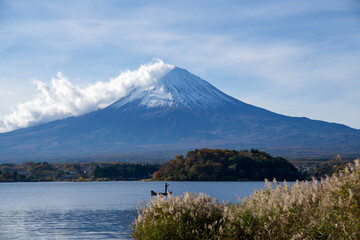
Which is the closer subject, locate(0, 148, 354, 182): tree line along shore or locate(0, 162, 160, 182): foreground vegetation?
locate(0, 148, 354, 182): tree line along shore

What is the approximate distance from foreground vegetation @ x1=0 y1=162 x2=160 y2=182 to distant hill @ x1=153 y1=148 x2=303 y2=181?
511 inches

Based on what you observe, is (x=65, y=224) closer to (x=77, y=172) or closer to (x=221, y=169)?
(x=221, y=169)

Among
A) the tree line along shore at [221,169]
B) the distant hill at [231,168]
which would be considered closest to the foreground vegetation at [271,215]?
the tree line along shore at [221,169]

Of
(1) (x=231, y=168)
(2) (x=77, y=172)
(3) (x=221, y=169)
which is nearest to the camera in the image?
(1) (x=231, y=168)

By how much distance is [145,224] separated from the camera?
595 inches

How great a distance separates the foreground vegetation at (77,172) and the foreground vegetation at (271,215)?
79581 millimetres

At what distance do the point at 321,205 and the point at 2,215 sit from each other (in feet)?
90.2

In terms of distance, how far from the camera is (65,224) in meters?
30.1

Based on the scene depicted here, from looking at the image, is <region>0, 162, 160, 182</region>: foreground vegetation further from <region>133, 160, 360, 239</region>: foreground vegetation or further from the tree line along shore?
<region>133, 160, 360, 239</region>: foreground vegetation

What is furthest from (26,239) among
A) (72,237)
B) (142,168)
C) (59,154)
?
(59,154)

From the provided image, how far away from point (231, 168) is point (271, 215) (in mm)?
66187

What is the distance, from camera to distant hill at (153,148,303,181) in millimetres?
78312

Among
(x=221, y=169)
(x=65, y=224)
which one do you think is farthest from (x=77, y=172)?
(x=65, y=224)

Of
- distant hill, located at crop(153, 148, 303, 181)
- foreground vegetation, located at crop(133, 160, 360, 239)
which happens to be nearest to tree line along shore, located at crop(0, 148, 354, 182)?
distant hill, located at crop(153, 148, 303, 181)
